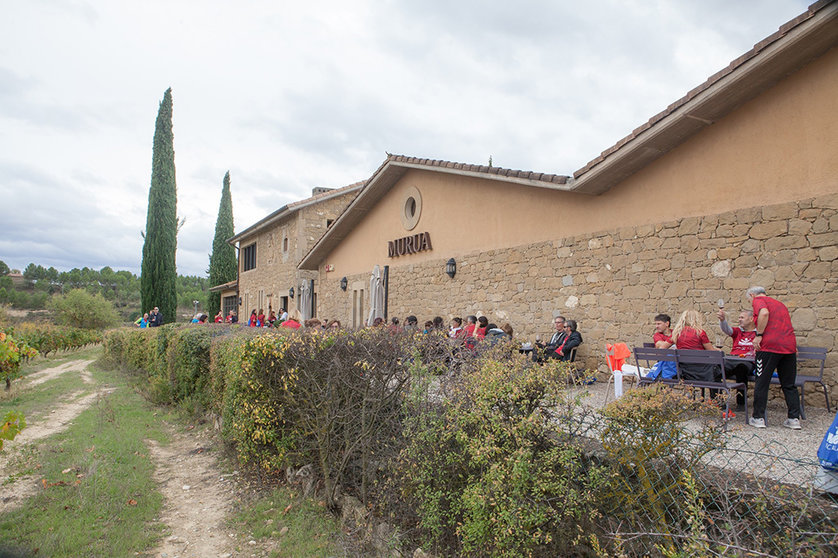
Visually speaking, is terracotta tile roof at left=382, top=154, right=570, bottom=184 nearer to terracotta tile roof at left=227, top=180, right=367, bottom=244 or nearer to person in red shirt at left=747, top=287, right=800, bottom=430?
person in red shirt at left=747, top=287, right=800, bottom=430

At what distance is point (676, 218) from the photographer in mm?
7328

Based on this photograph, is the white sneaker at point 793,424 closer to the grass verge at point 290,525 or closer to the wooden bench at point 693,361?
the wooden bench at point 693,361

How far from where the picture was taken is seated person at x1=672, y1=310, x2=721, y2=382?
17.7 ft

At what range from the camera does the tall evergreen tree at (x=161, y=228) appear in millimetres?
28891

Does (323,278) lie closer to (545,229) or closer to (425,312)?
(425,312)

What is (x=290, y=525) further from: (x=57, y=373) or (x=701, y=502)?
(x=57, y=373)

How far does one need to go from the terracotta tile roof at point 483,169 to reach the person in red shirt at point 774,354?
154 inches

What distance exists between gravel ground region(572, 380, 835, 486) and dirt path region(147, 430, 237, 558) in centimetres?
356

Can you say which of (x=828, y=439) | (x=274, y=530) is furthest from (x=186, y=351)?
(x=828, y=439)

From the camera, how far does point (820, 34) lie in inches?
220

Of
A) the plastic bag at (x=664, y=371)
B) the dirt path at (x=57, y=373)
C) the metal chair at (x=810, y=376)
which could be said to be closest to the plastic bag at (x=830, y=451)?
the plastic bag at (x=664, y=371)

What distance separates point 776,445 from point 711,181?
4035 millimetres

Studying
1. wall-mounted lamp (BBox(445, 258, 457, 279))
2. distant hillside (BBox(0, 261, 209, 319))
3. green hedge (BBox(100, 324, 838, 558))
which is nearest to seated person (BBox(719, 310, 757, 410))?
green hedge (BBox(100, 324, 838, 558))

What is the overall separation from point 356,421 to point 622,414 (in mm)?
2460
